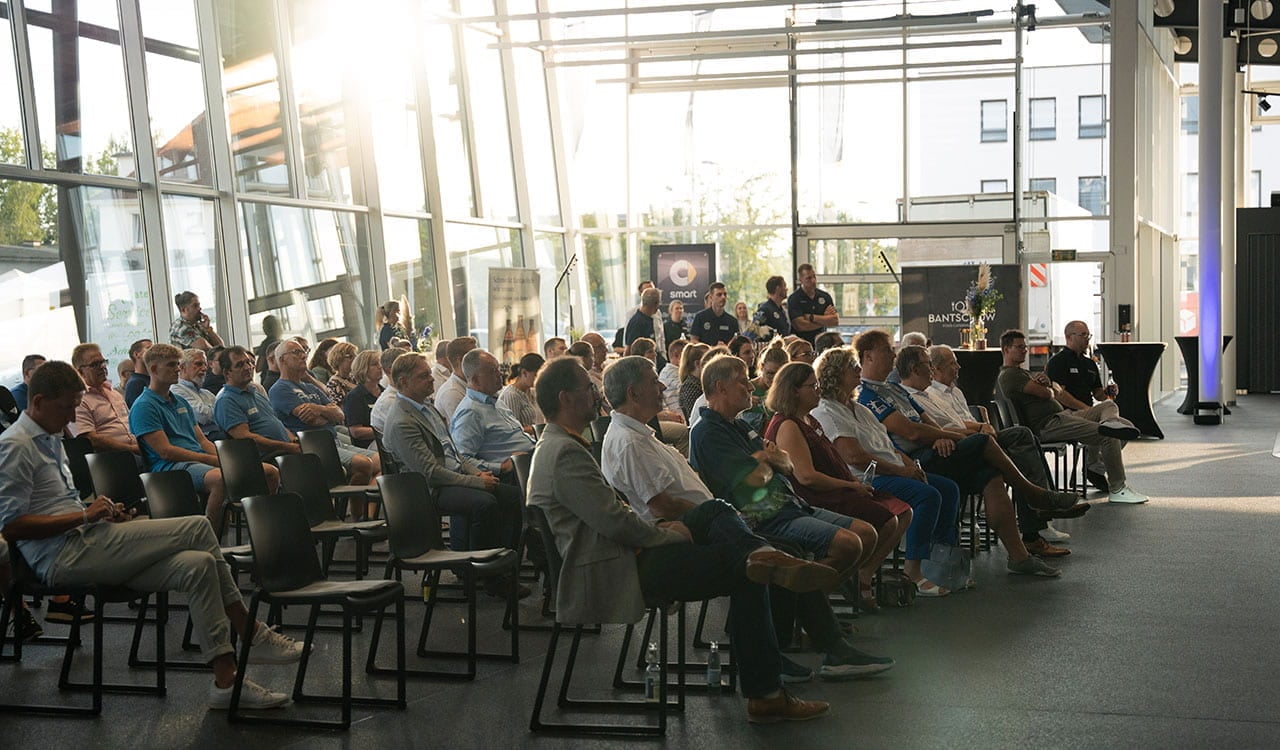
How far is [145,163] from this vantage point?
10.4 m

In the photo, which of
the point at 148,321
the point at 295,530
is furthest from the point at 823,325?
the point at 295,530

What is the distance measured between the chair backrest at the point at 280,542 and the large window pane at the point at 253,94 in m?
7.81

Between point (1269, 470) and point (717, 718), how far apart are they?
8.30 metres

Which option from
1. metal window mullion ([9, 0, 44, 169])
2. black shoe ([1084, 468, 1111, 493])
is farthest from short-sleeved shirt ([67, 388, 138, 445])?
black shoe ([1084, 468, 1111, 493])

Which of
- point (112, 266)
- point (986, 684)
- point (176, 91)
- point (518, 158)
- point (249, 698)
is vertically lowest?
point (986, 684)

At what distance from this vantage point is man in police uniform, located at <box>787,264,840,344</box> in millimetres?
11750

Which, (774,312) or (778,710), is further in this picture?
(774,312)

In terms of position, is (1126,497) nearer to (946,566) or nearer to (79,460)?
(946,566)

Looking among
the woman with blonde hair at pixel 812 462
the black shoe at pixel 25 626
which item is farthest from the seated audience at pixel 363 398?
the woman with blonde hair at pixel 812 462

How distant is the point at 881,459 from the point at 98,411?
4.20 m

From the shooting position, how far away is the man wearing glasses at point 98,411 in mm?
7105

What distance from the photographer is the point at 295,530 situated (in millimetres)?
4473

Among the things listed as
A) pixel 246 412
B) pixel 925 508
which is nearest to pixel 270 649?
pixel 246 412

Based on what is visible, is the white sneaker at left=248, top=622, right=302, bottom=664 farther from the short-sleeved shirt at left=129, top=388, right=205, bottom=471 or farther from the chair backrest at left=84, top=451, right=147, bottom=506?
the short-sleeved shirt at left=129, top=388, right=205, bottom=471
